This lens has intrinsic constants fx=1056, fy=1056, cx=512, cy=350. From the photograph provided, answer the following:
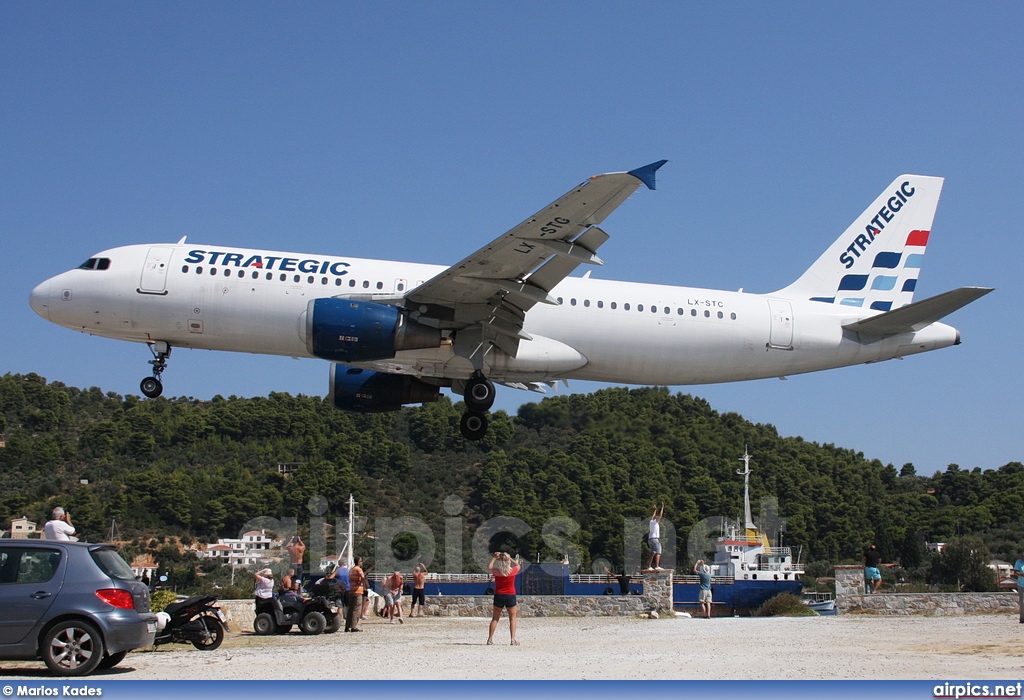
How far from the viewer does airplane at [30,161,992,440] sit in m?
24.5

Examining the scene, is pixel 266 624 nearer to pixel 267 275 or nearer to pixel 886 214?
pixel 267 275

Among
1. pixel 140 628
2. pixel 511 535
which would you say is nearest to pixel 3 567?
pixel 140 628

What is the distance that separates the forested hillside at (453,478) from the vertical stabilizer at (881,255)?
1525 cm

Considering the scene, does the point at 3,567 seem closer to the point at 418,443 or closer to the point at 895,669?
the point at 895,669

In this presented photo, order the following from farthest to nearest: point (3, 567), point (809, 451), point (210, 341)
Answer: point (809, 451), point (210, 341), point (3, 567)

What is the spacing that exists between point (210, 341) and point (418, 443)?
148ft

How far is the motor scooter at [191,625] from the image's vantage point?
53.2 ft

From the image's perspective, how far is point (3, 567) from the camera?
40.4 feet

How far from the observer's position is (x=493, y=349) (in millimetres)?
26172

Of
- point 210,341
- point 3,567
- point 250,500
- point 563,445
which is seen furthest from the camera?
point 250,500

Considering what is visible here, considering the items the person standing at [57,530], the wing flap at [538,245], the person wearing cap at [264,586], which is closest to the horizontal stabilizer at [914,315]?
the wing flap at [538,245]

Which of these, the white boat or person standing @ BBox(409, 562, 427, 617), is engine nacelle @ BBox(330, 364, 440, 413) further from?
the white boat

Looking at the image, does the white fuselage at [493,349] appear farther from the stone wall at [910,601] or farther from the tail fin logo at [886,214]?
the stone wall at [910,601]

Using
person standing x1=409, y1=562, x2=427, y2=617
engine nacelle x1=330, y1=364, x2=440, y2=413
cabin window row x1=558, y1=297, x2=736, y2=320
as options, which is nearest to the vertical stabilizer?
cabin window row x1=558, y1=297, x2=736, y2=320
